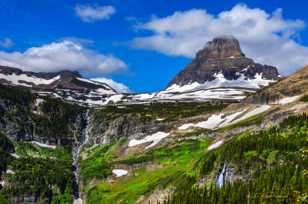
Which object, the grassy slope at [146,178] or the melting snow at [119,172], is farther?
the melting snow at [119,172]

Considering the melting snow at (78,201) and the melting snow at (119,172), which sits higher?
the melting snow at (119,172)

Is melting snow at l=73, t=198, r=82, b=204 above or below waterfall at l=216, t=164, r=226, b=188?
below

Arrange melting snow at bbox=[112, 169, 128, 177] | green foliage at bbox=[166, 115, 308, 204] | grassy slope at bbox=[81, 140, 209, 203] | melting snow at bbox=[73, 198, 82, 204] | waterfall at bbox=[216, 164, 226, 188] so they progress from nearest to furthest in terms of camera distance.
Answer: green foliage at bbox=[166, 115, 308, 204]
waterfall at bbox=[216, 164, 226, 188]
grassy slope at bbox=[81, 140, 209, 203]
melting snow at bbox=[73, 198, 82, 204]
melting snow at bbox=[112, 169, 128, 177]

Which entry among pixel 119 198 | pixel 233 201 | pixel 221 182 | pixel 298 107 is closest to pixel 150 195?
pixel 119 198

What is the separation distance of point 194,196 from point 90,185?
8517cm

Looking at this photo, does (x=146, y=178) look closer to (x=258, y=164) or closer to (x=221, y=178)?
(x=221, y=178)

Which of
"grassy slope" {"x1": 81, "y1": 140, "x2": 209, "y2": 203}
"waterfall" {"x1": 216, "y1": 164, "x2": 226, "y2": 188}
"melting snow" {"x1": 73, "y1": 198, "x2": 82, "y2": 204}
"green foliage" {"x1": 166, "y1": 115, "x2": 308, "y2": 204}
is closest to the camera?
"green foliage" {"x1": 166, "y1": 115, "x2": 308, "y2": 204}

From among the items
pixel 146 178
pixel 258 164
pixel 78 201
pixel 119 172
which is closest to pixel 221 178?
pixel 258 164

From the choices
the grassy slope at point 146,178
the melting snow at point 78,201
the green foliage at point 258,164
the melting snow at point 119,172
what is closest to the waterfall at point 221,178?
the green foliage at point 258,164

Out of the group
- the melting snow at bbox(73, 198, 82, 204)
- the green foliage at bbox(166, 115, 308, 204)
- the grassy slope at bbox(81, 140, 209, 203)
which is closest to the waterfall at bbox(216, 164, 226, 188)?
the green foliage at bbox(166, 115, 308, 204)

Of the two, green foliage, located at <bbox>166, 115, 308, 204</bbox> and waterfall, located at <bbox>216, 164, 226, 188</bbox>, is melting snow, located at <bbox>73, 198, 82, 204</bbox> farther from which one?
waterfall, located at <bbox>216, 164, 226, 188</bbox>

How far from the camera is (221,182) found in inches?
5408

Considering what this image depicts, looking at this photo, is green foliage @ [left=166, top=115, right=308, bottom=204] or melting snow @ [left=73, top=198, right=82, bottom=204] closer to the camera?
green foliage @ [left=166, top=115, right=308, bottom=204]

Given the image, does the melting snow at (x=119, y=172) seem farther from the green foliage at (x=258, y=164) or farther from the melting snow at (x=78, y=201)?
the green foliage at (x=258, y=164)
